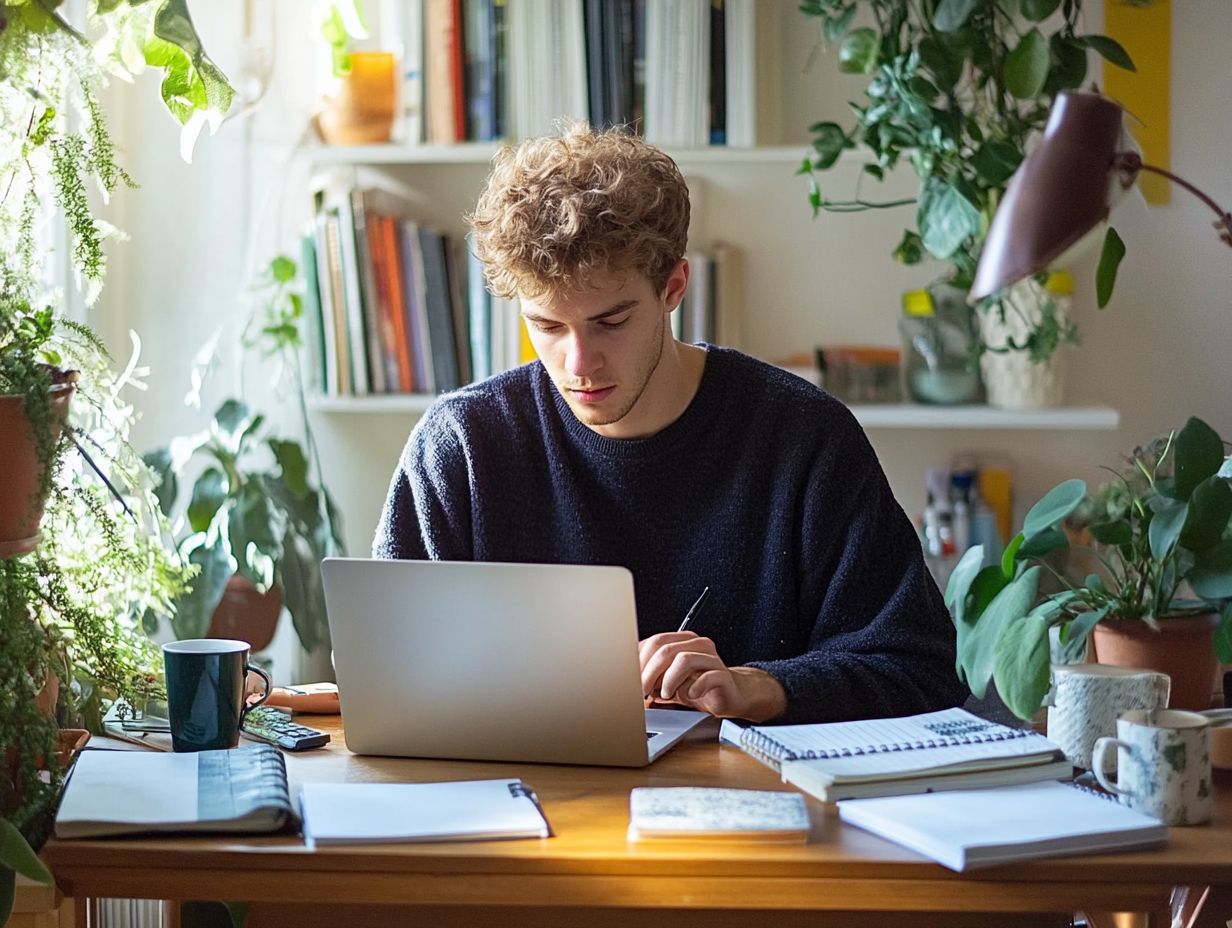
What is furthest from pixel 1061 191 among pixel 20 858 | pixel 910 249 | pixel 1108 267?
pixel 910 249

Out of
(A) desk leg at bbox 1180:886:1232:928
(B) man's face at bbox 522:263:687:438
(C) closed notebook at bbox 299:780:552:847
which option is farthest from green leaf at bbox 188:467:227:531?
(A) desk leg at bbox 1180:886:1232:928

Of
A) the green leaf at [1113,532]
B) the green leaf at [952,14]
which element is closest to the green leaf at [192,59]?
the green leaf at [1113,532]

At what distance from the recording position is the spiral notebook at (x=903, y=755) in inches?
50.1

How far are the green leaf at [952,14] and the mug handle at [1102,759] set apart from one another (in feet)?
4.93

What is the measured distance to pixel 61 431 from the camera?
1.37 m

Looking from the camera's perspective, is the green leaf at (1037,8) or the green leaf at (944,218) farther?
the green leaf at (944,218)

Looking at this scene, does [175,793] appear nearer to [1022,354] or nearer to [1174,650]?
[1174,650]

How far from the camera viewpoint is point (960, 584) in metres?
1.58

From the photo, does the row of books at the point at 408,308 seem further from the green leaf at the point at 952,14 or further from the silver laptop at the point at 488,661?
the silver laptop at the point at 488,661

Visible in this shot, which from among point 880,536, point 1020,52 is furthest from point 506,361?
point 880,536

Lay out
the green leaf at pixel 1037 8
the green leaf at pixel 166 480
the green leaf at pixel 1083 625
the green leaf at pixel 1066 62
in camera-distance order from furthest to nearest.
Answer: the green leaf at pixel 166 480 < the green leaf at pixel 1066 62 < the green leaf at pixel 1037 8 < the green leaf at pixel 1083 625

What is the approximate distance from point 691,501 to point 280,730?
624 mm

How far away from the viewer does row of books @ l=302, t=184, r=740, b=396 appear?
2898 millimetres

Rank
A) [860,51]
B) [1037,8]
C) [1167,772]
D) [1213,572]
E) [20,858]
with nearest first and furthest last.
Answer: [20,858] → [1167,772] → [1213,572] → [1037,8] → [860,51]
